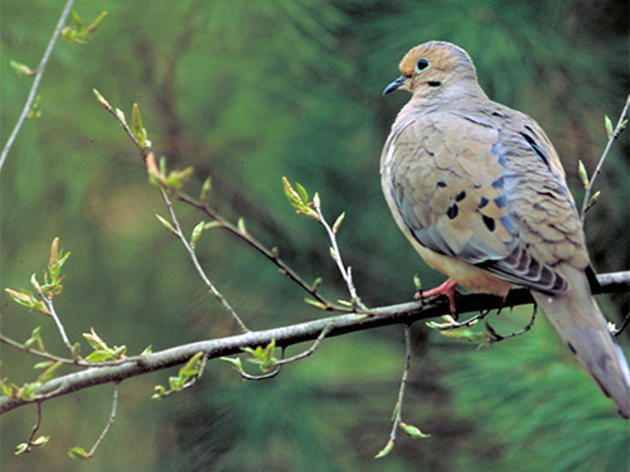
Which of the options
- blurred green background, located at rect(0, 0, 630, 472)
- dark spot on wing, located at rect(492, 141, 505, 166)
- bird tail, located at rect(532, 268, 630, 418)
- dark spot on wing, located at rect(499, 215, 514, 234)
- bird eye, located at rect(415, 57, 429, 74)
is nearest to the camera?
bird tail, located at rect(532, 268, 630, 418)

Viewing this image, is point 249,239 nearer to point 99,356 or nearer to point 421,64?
point 99,356

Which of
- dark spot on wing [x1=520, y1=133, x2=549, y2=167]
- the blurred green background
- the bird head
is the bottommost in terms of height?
the blurred green background

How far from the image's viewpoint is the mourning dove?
1.20 meters

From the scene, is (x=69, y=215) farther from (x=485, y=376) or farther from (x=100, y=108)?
(x=485, y=376)

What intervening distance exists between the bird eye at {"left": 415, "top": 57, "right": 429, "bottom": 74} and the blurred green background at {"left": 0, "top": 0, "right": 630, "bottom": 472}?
14 centimetres

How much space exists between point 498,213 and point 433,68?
540 mm

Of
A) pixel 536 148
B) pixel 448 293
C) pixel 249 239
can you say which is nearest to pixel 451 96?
pixel 536 148

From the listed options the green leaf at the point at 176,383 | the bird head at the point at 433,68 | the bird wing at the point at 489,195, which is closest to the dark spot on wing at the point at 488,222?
the bird wing at the point at 489,195

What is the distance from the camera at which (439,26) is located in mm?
1898

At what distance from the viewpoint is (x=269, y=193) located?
213cm

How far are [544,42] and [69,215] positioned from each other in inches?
50.1

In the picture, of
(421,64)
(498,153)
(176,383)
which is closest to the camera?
(176,383)

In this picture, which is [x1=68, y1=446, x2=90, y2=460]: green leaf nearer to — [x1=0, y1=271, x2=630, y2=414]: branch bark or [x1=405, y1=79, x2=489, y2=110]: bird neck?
[x1=0, y1=271, x2=630, y2=414]: branch bark

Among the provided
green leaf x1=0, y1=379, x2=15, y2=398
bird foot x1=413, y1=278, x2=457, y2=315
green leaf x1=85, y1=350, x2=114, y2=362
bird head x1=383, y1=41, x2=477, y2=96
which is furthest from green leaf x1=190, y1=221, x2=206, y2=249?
bird head x1=383, y1=41, x2=477, y2=96
